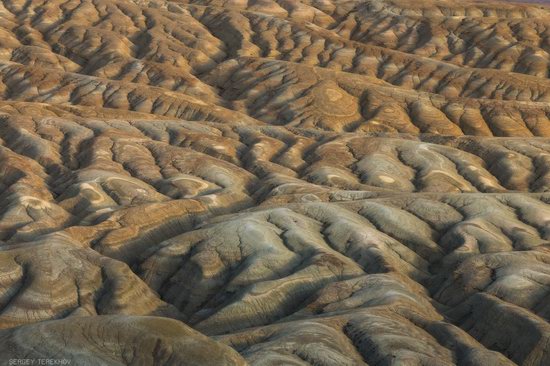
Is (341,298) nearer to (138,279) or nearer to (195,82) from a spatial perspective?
(138,279)

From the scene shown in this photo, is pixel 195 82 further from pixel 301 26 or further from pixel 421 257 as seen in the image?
pixel 421 257

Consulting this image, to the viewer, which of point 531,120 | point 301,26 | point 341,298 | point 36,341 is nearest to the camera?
point 36,341

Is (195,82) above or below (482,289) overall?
below

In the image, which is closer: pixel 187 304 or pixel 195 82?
pixel 187 304

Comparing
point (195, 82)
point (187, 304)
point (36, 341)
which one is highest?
point (36, 341)

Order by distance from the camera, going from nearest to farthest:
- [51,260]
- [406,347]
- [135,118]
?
1. [406,347]
2. [51,260]
3. [135,118]

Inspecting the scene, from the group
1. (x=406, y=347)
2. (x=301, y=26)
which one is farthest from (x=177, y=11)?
(x=406, y=347)

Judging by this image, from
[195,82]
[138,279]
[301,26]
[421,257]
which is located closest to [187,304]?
[138,279]
